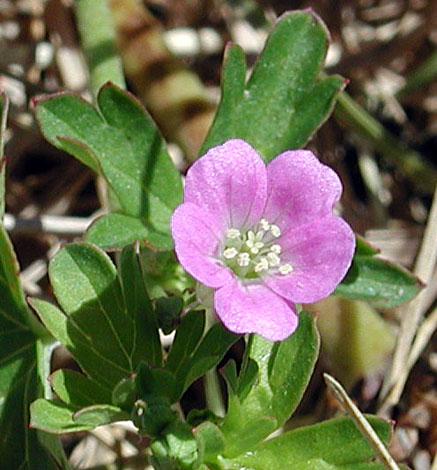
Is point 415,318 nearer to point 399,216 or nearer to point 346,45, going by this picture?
point 399,216

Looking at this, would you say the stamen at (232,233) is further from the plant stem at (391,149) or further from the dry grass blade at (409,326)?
the plant stem at (391,149)

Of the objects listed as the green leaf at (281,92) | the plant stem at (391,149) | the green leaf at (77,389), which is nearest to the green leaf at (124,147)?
the green leaf at (281,92)

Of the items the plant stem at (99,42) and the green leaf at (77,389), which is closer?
the green leaf at (77,389)

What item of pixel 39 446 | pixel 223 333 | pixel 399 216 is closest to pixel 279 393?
pixel 223 333

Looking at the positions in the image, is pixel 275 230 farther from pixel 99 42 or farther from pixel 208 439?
pixel 99 42

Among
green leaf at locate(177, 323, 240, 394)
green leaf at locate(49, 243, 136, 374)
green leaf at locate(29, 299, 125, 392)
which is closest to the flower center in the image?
green leaf at locate(177, 323, 240, 394)
